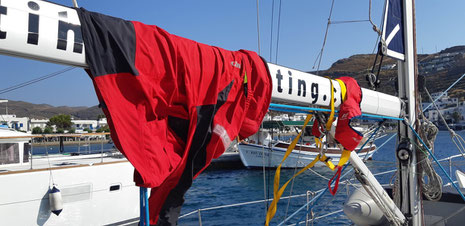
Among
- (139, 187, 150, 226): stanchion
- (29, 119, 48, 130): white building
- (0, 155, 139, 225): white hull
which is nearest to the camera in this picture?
(139, 187, 150, 226): stanchion

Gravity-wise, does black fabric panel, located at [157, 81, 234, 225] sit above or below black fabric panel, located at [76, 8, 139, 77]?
below

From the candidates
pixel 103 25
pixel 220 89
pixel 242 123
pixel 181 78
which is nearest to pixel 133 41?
pixel 103 25

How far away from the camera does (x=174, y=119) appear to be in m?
2.21

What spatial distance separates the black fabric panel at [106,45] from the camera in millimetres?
1812

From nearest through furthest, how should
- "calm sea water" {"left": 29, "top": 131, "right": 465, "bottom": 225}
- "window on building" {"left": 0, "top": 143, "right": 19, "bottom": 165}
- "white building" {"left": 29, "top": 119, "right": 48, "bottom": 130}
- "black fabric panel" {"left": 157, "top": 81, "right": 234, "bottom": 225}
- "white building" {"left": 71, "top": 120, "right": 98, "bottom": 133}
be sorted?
1. "black fabric panel" {"left": 157, "top": 81, "right": 234, "bottom": 225}
2. "window on building" {"left": 0, "top": 143, "right": 19, "bottom": 165}
3. "calm sea water" {"left": 29, "top": 131, "right": 465, "bottom": 225}
4. "white building" {"left": 29, "top": 119, "right": 48, "bottom": 130}
5. "white building" {"left": 71, "top": 120, "right": 98, "bottom": 133}

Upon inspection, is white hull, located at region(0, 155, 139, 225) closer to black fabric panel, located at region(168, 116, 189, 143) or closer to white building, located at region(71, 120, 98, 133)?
black fabric panel, located at region(168, 116, 189, 143)

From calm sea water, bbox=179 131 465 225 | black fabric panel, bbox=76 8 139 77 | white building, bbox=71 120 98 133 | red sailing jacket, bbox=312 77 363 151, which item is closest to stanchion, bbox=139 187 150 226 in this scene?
black fabric panel, bbox=76 8 139 77

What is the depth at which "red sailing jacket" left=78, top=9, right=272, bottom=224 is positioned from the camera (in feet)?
6.08

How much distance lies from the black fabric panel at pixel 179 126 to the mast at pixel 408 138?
3.64m

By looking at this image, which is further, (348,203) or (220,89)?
(348,203)

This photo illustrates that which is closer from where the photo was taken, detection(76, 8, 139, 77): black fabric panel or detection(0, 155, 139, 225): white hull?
detection(76, 8, 139, 77): black fabric panel

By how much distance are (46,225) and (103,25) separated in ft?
30.7

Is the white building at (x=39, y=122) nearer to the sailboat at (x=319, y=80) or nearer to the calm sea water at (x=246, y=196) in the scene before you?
the calm sea water at (x=246, y=196)

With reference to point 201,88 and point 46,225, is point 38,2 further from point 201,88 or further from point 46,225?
point 46,225
